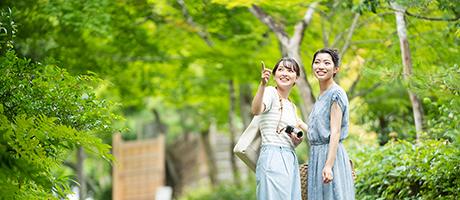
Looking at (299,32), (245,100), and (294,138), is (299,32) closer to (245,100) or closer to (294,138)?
(294,138)

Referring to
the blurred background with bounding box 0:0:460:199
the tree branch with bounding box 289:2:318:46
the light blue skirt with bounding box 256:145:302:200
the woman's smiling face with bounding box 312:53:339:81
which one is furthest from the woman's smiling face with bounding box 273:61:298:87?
the tree branch with bounding box 289:2:318:46

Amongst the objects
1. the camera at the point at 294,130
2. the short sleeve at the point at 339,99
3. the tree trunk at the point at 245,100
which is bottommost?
the camera at the point at 294,130

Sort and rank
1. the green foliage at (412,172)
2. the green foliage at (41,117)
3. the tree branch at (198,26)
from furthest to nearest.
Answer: the tree branch at (198,26) → the green foliage at (412,172) → the green foliage at (41,117)

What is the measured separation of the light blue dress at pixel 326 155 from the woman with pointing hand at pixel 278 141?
0.35 ft

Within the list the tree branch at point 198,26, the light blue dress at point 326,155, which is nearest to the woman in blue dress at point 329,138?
the light blue dress at point 326,155

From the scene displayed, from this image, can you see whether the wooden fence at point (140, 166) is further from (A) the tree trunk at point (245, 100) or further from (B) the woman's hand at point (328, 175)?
(B) the woman's hand at point (328, 175)

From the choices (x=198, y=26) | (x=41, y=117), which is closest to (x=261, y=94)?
(x=41, y=117)

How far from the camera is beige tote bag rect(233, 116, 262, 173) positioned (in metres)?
2.50

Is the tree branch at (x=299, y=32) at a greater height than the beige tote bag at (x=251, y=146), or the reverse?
the tree branch at (x=299, y=32)

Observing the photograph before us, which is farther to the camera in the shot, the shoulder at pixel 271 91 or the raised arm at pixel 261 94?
the shoulder at pixel 271 91

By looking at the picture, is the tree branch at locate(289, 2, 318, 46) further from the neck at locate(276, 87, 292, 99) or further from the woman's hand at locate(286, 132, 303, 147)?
the woman's hand at locate(286, 132, 303, 147)

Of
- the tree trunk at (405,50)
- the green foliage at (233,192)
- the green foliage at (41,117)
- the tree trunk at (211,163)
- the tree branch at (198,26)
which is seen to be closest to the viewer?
the green foliage at (41,117)

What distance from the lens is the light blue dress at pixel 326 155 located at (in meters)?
2.40

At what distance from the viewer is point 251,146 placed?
99.5 inches
